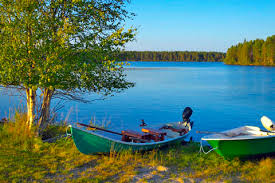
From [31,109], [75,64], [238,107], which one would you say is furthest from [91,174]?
[238,107]

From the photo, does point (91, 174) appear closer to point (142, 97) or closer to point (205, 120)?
point (205, 120)

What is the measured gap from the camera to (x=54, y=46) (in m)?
8.34

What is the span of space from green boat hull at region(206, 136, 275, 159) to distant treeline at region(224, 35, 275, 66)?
120067 millimetres

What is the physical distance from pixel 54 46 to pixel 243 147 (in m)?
6.61

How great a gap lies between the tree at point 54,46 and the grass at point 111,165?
2111mm

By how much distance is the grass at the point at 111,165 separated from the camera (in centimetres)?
712

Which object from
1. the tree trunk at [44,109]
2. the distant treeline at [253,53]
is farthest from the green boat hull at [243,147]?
the distant treeline at [253,53]

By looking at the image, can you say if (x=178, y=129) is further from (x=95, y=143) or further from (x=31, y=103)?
(x=31, y=103)

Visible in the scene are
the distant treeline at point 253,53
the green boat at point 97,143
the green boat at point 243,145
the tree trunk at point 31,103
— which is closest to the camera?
the green boat at point 97,143

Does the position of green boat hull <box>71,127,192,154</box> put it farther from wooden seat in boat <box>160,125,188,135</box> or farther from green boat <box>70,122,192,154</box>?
wooden seat in boat <box>160,125,188,135</box>

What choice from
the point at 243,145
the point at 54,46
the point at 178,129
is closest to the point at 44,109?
the point at 54,46

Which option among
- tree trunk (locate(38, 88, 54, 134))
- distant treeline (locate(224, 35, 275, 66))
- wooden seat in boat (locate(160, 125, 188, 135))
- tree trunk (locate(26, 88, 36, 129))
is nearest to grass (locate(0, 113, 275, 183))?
tree trunk (locate(26, 88, 36, 129))

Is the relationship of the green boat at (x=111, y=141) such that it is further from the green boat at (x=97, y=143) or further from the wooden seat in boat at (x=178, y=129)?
the wooden seat in boat at (x=178, y=129)

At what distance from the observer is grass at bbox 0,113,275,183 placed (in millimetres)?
7117
